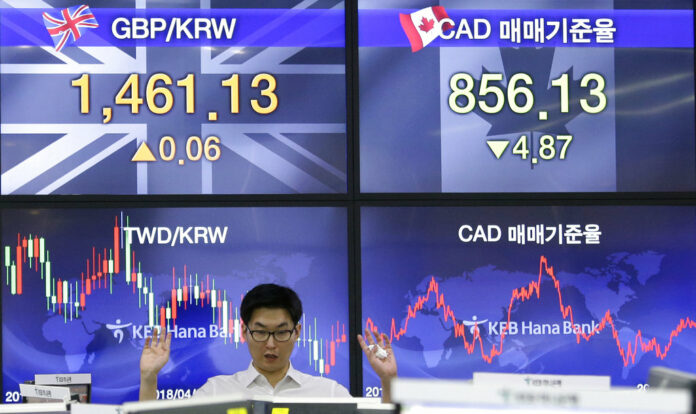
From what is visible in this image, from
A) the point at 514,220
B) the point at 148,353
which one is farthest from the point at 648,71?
the point at 148,353

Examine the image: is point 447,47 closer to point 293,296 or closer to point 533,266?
point 533,266

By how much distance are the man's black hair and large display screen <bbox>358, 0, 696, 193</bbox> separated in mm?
985

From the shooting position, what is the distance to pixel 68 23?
12.8ft

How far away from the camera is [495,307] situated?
3.92m

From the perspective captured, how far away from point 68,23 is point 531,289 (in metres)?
2.45

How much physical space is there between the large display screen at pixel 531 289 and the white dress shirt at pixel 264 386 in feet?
2.48

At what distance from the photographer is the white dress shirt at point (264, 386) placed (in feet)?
10.0

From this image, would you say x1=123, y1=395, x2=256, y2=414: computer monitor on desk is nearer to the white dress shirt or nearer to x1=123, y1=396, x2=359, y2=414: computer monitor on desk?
x1=123, y1=396, x2=359, y2=414: computer monitor on desk

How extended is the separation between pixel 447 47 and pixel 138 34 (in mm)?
1427

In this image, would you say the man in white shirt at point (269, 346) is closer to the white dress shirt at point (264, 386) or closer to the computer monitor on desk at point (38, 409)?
the white dress shirt at point (264, 386)

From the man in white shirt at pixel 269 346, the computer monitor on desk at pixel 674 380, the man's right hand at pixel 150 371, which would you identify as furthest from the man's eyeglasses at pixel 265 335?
the computer monitor on desk at pixel 674 380

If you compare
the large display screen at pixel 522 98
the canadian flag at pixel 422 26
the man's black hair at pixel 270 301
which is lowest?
the man's black hair at pixel 270 301

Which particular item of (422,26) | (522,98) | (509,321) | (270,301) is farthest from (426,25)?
(270,301)

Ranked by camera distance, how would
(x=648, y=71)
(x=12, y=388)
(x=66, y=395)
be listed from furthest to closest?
(x=648, y=71)
(x=12, y=388)
(x=66, y=395)
